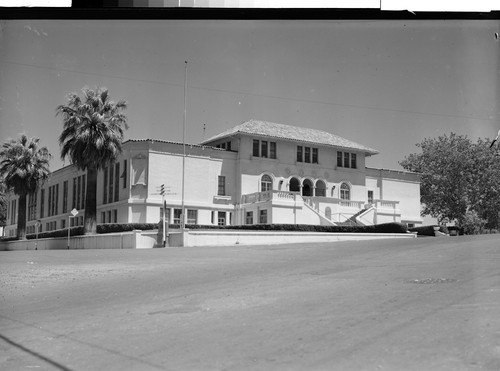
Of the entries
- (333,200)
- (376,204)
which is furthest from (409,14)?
(333,200)

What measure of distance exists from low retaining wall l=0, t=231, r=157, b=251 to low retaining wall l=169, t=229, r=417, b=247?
126 cm

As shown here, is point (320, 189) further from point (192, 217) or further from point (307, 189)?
point (192, 217)

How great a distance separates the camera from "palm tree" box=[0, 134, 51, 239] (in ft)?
20.4

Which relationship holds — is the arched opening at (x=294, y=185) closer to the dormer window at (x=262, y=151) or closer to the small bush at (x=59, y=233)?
the dormer window at (x=262, y=151)

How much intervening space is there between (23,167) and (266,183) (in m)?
23.9

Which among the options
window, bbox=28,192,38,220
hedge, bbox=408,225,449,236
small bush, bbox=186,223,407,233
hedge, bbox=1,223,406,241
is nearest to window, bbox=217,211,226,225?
hedge, bbox=1,223,406,241

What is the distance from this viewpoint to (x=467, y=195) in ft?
48.3

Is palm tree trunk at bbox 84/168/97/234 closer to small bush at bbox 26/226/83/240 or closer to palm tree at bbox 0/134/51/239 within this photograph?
small bush at bbox 26/226/83/240

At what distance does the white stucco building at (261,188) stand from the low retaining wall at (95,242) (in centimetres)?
71

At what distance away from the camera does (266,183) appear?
3322cm

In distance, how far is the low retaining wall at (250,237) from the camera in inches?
957

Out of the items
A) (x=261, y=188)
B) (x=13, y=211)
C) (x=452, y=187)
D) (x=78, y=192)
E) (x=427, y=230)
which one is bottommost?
(x=427, y=230)

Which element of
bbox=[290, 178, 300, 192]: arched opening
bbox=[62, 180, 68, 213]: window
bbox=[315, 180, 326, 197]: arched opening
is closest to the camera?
bbox=[62, 180, 68, 213]: window

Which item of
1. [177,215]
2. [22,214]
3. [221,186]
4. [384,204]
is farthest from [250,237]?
[22,214]
